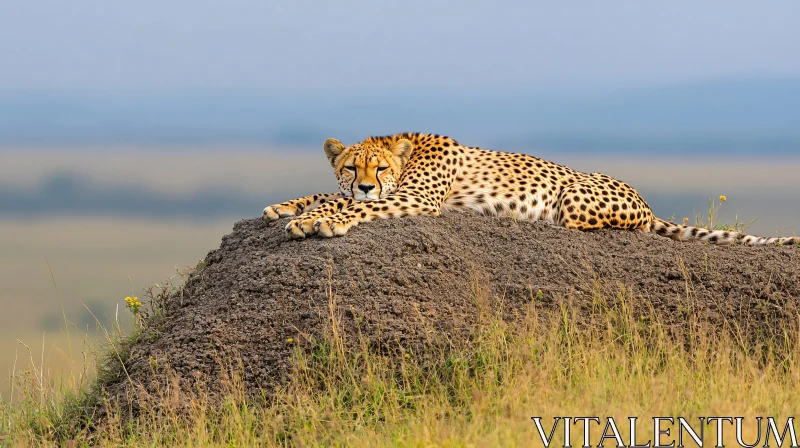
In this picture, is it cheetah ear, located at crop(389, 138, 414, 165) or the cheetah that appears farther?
cheetah ear, located at crop(389, 138, 414, 165)

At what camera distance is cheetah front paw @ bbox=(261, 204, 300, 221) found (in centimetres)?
793

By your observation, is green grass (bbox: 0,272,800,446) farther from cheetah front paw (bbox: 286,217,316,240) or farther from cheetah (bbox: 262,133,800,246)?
cheetah (bbox: 262,133,800,246)

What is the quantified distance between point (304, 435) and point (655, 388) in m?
2.20

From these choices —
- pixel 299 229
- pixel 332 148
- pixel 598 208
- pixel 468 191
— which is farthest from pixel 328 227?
pixel 598 208

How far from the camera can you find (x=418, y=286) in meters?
6.76

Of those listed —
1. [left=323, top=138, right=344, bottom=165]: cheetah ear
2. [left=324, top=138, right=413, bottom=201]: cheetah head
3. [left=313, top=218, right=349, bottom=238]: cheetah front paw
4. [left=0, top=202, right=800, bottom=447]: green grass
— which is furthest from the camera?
[left=323, top=138, right=344, bottom=165]: cheetah ear

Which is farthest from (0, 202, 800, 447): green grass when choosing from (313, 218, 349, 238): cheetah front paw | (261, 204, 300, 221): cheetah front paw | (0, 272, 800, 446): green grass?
(261, 204, 300, 221): cheetah front paw

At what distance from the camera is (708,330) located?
6.82 m

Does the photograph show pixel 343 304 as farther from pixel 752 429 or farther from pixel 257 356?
pixel 752 429

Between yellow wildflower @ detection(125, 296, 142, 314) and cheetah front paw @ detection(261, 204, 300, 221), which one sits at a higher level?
cheetah front paw @ detection(261, 204, 300, 221)

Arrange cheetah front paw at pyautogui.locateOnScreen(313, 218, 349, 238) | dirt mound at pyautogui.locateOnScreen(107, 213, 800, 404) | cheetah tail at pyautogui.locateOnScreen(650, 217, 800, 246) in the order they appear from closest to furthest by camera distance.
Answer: dirt mound at pyautogui.locateOnScreen(107, 213, 800, 404) < cheetah front paw at pyautogui.locateOnScreen(313, 218, 349, 238) < cheetah tail at pyautogui.locateOnScreen(650, 217, 800, 246)

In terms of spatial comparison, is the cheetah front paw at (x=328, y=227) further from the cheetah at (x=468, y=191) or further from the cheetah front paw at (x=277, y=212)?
the cheetah front paw at (x=277, y=212)

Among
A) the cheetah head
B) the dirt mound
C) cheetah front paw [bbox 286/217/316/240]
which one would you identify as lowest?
the dirt mound

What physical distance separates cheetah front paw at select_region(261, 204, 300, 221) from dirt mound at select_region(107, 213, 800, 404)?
0.44 ft
